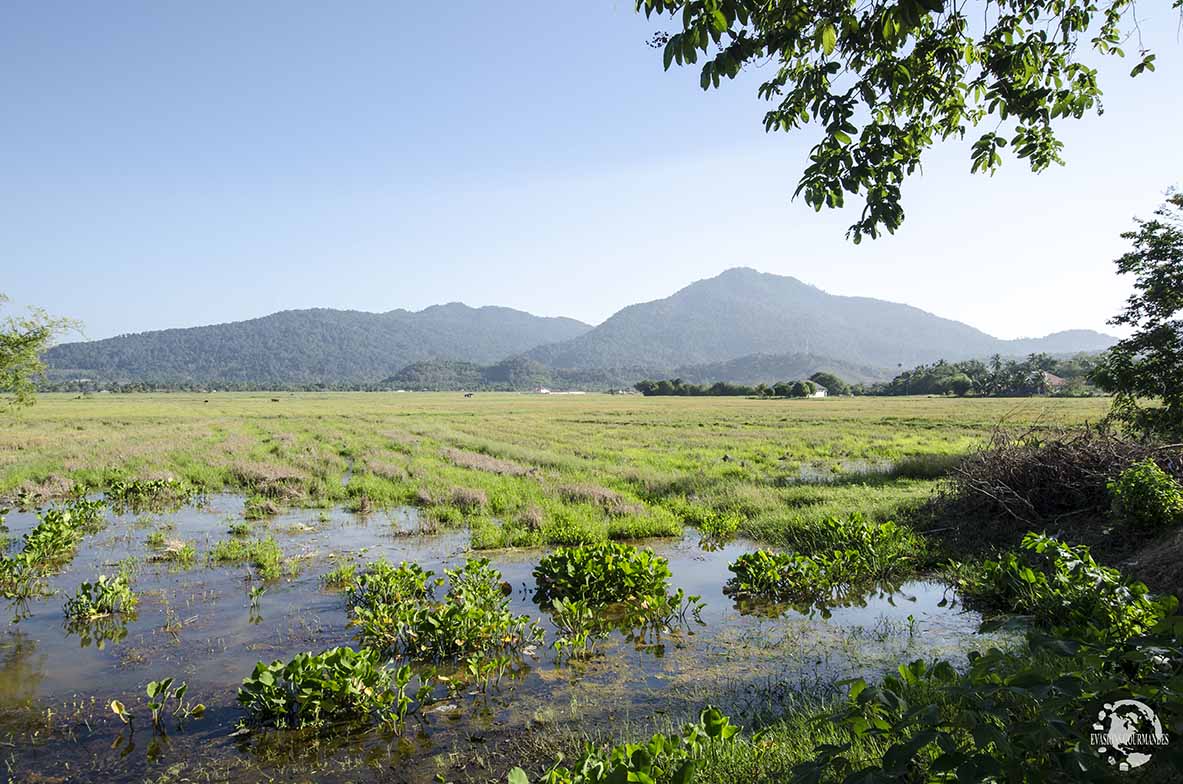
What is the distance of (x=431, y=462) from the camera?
1105 inches

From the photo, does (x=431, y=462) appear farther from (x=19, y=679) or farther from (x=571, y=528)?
(x=19, y=679)

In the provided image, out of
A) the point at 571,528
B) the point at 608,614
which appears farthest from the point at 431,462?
the point at 608,614

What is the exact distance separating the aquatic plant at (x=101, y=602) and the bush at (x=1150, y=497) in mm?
15291

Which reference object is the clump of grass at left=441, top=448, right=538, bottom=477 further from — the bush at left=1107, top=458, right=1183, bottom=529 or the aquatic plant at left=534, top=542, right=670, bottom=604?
the bush at left=1107, top=458, right=1183, bottom=529

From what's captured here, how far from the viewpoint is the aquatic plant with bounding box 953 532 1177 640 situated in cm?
616

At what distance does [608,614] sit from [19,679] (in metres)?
7.14

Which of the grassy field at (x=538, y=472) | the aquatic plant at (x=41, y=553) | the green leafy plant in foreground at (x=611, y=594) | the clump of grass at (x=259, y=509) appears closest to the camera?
the green leafy plant in foreground at (x=611, y=594)

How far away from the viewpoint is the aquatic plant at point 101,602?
30.6 ft

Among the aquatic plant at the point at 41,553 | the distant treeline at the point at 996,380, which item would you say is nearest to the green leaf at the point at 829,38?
the aquatic plant at the point at 41,553

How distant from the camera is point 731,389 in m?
172

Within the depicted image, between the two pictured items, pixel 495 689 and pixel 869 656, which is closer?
pixel 495 689

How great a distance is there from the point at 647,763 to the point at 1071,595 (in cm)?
620

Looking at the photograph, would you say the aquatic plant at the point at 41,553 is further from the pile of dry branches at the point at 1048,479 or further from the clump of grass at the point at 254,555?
the pile of dry branches at the point at 1048,479

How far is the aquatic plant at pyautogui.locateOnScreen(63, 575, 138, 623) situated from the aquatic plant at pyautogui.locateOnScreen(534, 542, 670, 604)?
20.2ft
